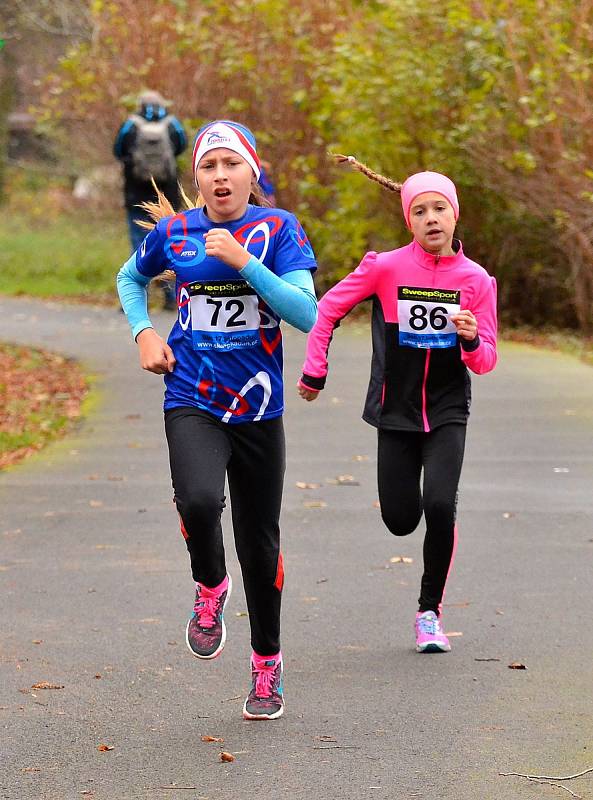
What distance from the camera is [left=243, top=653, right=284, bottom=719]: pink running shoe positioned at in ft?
17.4

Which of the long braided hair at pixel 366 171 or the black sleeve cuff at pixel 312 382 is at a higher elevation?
the long braided hair at pixel 366 171

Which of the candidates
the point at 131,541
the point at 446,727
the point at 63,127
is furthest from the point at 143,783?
the point at 63,127

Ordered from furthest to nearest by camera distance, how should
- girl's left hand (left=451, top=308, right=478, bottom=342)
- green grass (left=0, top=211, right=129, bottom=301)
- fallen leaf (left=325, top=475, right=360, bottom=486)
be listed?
green grass (left=0, top=211, right=129, bottom=301) → fallen leaf (left=325, top=475, right=360, bottom=486) → girl's left hand (left=451, top=308, right=478, bottom=342)

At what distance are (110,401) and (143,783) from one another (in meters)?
8.36

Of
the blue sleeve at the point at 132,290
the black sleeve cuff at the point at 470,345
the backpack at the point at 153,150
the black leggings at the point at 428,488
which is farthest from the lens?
the backpack at the point at 153,150

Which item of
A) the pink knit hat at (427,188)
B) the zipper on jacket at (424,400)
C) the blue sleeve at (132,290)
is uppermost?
the pink knit hat at (427,188)

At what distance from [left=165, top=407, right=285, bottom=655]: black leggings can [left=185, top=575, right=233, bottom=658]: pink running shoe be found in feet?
0.15

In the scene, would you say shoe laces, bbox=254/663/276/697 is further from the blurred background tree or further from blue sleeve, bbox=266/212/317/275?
the blurred background tree

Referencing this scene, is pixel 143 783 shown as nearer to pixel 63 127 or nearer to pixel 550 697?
pixel 550 697

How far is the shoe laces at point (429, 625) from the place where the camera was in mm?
6223

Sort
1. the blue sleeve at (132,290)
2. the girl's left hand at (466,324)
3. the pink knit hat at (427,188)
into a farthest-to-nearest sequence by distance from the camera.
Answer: the pink knit hat at (427,188)
the girl's left hand at (466,324)
the blue sleeve at (132,290)

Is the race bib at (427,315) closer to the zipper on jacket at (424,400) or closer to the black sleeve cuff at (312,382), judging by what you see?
the zipper on jacket at (424,400)

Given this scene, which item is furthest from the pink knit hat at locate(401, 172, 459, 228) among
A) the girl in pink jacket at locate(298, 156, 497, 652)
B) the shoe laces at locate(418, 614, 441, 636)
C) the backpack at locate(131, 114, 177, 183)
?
the backpack at locate(131, 114, 177, 183)

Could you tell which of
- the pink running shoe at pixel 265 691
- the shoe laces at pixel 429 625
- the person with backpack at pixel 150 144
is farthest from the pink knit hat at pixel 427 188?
the person with backpack at pixel 150 144
